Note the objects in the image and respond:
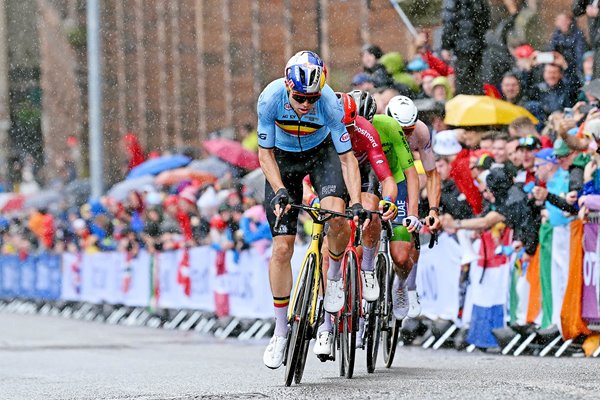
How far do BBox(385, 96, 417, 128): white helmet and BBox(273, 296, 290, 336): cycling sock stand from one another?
7.00 feet

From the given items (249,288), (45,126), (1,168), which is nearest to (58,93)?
(45,126)

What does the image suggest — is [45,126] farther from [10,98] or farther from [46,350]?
[46,350]

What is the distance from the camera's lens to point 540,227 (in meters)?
14.2

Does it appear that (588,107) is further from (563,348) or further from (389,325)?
(389,325)

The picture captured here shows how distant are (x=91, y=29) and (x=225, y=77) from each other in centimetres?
1418

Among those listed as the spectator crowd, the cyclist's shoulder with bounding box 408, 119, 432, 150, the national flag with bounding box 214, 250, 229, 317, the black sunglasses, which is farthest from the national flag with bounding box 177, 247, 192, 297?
the black sunglasses

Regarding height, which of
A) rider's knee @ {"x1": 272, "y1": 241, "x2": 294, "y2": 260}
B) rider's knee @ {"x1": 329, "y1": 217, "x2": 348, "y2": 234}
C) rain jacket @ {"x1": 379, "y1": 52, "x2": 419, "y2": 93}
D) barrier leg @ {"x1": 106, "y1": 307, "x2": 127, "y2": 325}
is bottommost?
barrier leg @ {"x1": 106, "y1": 307, "x2": 127, "y2": 325}

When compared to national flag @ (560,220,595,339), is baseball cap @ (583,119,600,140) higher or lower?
higher

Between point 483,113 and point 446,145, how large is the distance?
82 centimetres

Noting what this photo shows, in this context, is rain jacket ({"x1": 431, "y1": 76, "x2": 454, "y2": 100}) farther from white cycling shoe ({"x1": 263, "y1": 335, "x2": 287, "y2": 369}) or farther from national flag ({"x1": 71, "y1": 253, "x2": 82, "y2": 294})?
national flag ({"x1": 71, "y1": 253, "x2": 82, "y2": 294})

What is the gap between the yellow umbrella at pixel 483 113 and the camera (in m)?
16.5

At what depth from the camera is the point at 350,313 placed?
10820mm

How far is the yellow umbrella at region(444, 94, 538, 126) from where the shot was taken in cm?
1655

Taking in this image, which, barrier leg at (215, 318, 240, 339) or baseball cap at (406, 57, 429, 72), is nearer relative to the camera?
baseball cap at (406, 57, 429, 72)
